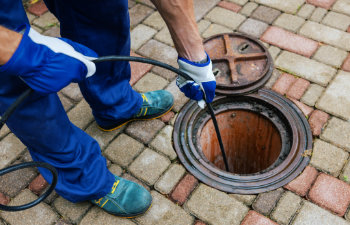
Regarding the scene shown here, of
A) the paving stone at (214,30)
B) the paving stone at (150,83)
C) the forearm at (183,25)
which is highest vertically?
the forearm at (183,25)

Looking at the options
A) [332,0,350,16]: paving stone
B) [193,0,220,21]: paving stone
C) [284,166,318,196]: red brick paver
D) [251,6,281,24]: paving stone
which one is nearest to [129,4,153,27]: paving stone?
[193,0,220,21]: paving stone

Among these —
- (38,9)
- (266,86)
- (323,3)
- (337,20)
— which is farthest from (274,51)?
(38,9)

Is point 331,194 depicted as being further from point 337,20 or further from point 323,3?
point 323,3

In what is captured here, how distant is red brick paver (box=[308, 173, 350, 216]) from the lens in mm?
2078

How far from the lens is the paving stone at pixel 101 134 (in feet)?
8.26

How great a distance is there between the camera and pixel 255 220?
206cm

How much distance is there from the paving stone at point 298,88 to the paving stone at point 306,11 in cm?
86

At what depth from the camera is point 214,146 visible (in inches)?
111

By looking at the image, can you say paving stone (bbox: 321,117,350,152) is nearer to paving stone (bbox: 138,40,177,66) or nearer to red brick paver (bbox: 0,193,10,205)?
paving stone (bbox: 138,40,177,66)

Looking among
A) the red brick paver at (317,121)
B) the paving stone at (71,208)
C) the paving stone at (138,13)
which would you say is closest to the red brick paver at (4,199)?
the paving stone at (71,208)

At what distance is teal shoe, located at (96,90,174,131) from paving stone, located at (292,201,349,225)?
1205 mm

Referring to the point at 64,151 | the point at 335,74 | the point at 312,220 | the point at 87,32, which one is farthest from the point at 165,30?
the point at 312,220

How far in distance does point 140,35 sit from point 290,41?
4.62 feet

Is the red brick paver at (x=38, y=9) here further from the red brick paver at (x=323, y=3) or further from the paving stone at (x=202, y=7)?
the red brick paver at (x=323, y=3)
